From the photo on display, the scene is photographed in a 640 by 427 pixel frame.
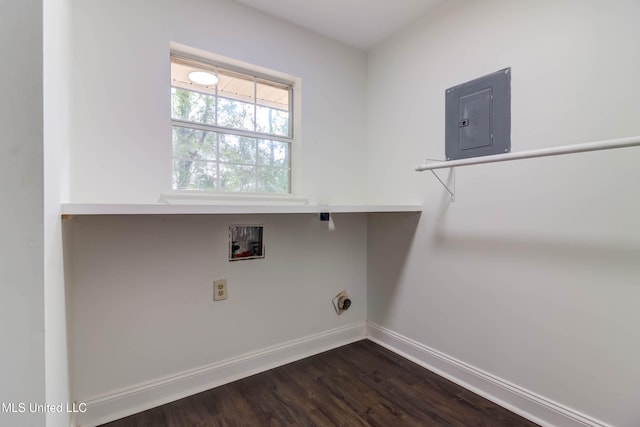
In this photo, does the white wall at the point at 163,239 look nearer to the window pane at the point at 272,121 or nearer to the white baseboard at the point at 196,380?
the white baseboard at the point at 196,380

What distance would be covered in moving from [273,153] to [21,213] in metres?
1.49

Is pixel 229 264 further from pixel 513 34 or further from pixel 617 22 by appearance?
pixel 617 22

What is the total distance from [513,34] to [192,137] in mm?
1826

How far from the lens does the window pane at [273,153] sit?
2.02 m

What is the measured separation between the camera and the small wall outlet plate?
2.27m

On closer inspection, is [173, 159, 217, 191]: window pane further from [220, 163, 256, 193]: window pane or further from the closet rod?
the closet rod

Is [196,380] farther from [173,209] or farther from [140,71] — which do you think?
[140,71]

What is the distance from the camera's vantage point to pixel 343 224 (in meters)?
2.31

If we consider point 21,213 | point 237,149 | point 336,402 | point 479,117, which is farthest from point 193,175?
point 479,117

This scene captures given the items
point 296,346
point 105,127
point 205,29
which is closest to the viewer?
point 105,127

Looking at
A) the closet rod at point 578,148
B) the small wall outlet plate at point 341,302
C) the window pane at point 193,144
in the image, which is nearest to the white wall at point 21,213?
the window pane at point 193,144

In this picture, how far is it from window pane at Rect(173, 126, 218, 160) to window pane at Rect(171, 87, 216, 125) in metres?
0.07

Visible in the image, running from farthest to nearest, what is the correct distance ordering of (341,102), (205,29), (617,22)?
1. (341,102)
2. (205,29)
3. (617,22)

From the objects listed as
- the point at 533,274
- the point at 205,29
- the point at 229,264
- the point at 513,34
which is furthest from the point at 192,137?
the point at 533,274
